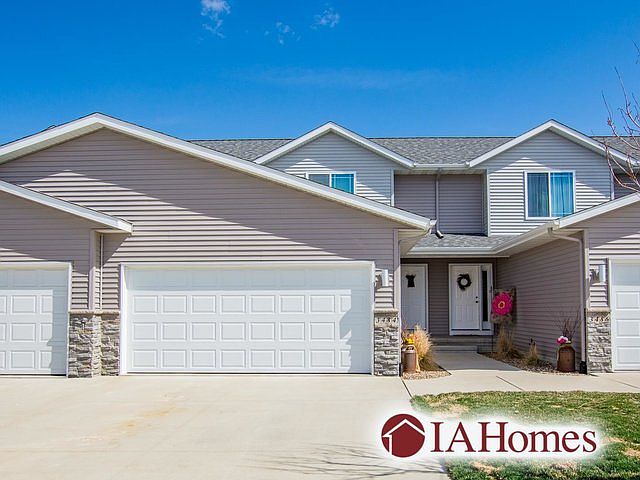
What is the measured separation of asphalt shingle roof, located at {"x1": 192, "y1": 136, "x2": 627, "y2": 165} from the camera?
19547mm

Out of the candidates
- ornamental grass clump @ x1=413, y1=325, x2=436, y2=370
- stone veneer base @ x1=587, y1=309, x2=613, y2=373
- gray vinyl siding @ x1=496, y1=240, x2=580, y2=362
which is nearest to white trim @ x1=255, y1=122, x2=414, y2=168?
gray vinyl siding @ x1=496, y1=240, x2=580, y2=362

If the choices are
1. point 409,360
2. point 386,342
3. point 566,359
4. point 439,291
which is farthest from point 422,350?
point 439,291

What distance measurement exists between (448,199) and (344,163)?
324cm

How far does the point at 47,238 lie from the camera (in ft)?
41.8

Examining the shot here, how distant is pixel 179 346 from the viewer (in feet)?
42.3

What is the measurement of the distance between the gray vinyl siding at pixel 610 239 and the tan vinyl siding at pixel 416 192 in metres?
6.77

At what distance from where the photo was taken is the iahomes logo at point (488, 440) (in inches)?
260

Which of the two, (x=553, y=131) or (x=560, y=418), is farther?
(x=553, y=131)

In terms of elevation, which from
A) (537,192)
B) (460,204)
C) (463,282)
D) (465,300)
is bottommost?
(465,300)

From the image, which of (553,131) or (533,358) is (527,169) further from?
(533,358)

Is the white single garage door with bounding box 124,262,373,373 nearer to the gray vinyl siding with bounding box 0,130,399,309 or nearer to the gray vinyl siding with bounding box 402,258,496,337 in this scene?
the gray vinyl siding with bounding box 0,130,399,309

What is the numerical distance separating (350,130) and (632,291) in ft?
29.2

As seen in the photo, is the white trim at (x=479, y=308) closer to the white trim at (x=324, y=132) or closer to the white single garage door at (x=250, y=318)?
the white trim at (x=324, y=132)

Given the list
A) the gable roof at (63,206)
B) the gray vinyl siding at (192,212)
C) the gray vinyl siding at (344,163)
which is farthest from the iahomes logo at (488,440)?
the gray vinyl siding at (344,163)
